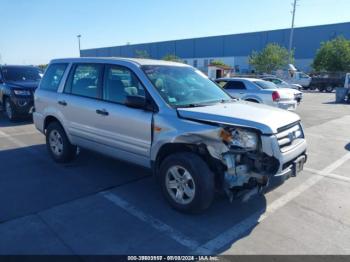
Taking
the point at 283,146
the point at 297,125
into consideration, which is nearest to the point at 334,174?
the point at 297,125

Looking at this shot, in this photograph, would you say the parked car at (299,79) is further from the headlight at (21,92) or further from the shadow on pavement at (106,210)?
the shadow on pavement at (106,210)

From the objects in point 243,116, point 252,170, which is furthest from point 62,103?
point 252,170

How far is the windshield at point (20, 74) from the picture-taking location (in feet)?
35.2

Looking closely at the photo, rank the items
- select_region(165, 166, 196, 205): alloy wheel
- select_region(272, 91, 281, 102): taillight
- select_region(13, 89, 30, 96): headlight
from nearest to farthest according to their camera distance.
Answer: select_region(165, 166, 196, 205): alloy wheel
select_region(13, 89, 30, 96): headlight
select_region(272, 91, 281, 102): taillight

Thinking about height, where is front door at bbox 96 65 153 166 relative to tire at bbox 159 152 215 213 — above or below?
above

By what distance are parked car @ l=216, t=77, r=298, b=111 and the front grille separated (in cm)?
708

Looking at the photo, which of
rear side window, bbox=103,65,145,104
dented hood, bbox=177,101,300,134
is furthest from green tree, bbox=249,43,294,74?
rear side window, bbox=103,65,145,104

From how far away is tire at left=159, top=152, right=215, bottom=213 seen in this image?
358 cm

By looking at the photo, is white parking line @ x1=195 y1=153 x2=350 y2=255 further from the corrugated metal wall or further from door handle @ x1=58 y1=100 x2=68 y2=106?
the corrugated metal wall

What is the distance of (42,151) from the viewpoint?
6598 millimetres

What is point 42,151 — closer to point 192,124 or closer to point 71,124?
point 71,124

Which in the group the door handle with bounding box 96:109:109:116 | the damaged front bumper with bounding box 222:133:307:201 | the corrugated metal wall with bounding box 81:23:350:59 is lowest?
the damaged front bumper with bounding box 222:133:307:201

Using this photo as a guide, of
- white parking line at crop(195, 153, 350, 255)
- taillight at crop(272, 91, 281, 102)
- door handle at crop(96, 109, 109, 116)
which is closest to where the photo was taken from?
white parking line at crop(195, 153, 350, 255)

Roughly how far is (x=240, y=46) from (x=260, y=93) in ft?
193
